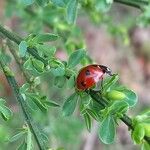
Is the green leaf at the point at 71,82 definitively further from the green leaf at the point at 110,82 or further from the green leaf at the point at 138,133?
the green leaf at the point at 138,133

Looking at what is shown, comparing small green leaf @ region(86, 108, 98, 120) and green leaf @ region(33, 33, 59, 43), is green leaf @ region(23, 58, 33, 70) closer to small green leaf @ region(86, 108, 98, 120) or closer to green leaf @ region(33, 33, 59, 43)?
green leaf @ region(33, 33, 59, 43)

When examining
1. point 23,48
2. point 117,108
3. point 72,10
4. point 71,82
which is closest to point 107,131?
point 117,108

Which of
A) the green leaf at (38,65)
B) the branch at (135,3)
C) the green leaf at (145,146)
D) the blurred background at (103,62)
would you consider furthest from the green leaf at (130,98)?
the blurred background at (103,62)

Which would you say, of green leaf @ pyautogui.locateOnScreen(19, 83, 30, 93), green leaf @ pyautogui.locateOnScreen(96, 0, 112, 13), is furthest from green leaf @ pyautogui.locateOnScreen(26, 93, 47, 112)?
green leaf @ pyautogui.locateOnScreen(96, 0, 112, 13)

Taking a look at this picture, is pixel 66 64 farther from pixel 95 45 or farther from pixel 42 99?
pixel 95 45

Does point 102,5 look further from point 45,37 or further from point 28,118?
point 28,118

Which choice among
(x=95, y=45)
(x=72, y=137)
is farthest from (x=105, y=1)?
(x=95, y=45)
